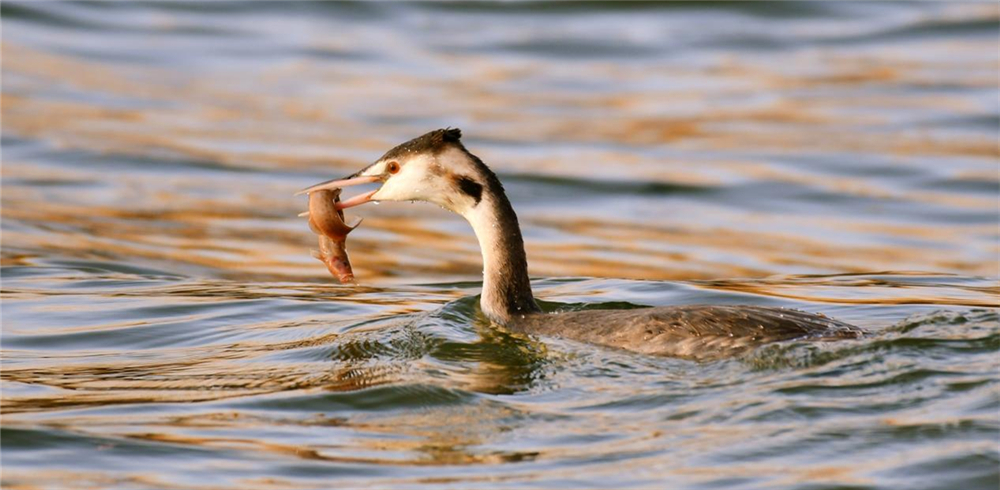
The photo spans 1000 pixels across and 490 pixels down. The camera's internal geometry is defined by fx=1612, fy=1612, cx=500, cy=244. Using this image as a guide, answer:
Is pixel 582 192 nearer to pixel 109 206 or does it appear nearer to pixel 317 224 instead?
pixel 109 206

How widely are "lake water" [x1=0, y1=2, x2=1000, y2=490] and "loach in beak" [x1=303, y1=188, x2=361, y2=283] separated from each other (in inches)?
17.1

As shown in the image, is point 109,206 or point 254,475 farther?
point 109,206

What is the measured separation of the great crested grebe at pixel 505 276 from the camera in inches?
336

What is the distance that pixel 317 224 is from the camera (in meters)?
9.70

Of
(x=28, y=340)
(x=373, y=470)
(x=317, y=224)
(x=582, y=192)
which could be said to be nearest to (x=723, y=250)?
(x=582, y=192)

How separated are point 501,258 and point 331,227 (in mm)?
1043

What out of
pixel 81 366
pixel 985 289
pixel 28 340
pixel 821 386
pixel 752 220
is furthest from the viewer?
pixel 752 220

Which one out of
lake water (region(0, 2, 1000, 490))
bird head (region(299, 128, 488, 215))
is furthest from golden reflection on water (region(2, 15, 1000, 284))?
bird head (region(299, 128, 488, 215))

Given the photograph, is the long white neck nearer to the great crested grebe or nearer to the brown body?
the great crested grebe

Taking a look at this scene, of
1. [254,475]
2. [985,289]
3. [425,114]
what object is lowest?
[254,475]

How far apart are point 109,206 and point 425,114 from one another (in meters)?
5.32

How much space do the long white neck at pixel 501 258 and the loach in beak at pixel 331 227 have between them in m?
0.77

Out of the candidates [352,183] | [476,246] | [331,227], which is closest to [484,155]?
[476,246]

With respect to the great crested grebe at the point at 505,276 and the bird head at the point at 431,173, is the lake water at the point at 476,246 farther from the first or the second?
the bird head at the point at 431,173
